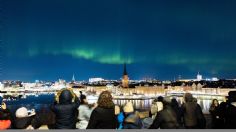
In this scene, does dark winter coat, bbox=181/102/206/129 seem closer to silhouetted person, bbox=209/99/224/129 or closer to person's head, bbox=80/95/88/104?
silhouetted person, bbox=209/99/224/129

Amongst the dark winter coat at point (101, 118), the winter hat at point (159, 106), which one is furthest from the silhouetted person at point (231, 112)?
the dark winter coat at point (101, 118)

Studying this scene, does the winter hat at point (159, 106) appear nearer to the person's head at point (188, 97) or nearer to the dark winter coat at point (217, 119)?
the person's head at point (188, 97)

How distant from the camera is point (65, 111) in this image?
383cm

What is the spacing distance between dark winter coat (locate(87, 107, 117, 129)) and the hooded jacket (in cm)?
26

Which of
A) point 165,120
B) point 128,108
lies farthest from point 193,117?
point 128,108

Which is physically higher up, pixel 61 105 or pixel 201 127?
pixel 61 105

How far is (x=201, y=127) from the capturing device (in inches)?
176

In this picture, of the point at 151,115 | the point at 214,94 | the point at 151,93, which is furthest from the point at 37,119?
the point at 151,93

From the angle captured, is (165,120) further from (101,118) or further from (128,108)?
(101,118)

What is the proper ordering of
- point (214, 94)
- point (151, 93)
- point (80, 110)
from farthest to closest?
1. point (151, 93)
2. point (214, 94)
3. point (80, 110)

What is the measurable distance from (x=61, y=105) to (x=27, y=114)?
15.4 inches

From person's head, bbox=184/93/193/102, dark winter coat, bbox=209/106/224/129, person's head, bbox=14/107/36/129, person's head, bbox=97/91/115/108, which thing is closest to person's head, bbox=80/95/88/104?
person's head, bbox=14/107/36/129

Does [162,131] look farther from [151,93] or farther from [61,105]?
[151,93]

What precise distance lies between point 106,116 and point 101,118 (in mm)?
53
